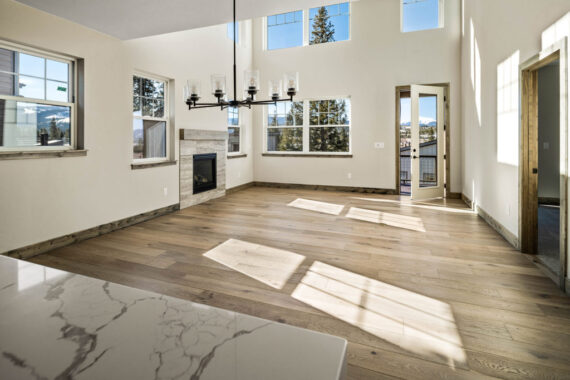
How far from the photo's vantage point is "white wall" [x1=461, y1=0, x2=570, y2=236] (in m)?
3.12

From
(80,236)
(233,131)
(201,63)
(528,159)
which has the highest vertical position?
(201,63)

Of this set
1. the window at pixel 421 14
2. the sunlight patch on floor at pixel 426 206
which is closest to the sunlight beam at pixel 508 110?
the sunlight patch on floor at pixel 426 206

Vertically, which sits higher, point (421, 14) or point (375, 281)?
point (421, 14)

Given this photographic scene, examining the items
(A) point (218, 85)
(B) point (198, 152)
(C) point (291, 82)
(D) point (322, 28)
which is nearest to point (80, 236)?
(A) point (218, 85)

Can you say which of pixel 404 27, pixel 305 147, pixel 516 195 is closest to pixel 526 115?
pixel 516 195

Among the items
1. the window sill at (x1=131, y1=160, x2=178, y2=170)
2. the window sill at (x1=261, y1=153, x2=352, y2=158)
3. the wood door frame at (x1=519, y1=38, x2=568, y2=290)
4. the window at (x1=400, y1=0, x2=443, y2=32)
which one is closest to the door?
the window at (x1=400, y1=0, x2=443, y2=32)

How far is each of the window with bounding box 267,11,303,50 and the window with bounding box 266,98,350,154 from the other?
4.58ft

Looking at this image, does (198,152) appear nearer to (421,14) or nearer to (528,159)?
(528,159)

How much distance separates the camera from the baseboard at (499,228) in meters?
3.53

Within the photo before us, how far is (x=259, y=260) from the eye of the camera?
322 centimetres

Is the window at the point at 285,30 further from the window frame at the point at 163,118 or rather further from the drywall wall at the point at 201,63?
the window frame at the point at 163,118

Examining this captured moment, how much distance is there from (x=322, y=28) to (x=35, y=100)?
19.8ft

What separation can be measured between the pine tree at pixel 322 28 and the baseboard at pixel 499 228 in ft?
16.0

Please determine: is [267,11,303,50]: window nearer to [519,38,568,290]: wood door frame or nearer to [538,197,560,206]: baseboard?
[519,38,568,290]: wood door frame
